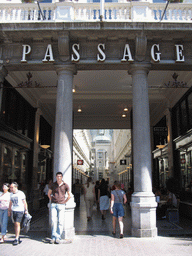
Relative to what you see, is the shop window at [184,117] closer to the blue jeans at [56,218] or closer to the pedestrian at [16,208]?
the blue jeans at [56,218]

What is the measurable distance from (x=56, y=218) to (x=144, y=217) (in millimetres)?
2809

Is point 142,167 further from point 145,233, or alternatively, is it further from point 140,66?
point 140,66

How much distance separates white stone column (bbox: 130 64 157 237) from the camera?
316 inches

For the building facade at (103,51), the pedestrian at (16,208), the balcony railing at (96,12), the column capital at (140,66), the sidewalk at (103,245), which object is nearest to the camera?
the sidewalk at (103,245)

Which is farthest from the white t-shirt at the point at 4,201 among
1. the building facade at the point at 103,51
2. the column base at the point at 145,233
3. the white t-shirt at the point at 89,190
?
the white t-shirt at the point at 89,190

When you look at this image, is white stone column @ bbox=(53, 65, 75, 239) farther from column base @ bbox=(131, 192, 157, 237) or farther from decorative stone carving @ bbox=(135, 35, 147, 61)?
decorative stone carving @ bbox=(135, 35, 147, 61)

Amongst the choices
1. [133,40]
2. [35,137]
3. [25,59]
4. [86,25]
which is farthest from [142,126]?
[35,137]

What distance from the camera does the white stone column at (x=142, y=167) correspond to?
8016 millimetres

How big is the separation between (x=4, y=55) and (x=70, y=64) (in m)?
2.65

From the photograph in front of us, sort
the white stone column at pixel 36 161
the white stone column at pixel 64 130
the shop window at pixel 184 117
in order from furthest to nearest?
1. the white stone column at pixel 36 161
2. the shop window at pixel 184 117
3. the white stone column at pixel 64 130

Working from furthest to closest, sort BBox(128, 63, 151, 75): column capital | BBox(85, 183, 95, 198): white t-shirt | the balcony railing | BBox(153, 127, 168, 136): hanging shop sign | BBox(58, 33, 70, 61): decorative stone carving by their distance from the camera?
BBox(153, 127, 168, 136): hanging shop sign
BBox(85, 183, 95, 198): white t-shirt
the balcony railing
BBox(128, 63, 151, 75): column capital
BBox(58, 33, 70, 61): decorative stone carving

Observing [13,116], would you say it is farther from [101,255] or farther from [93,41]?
[101,255]

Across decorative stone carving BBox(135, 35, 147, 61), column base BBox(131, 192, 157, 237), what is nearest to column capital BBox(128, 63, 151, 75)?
decorative stone carving BBox(135, 35, 147, 61)

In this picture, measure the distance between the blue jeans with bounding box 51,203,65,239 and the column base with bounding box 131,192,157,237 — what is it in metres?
2.40
